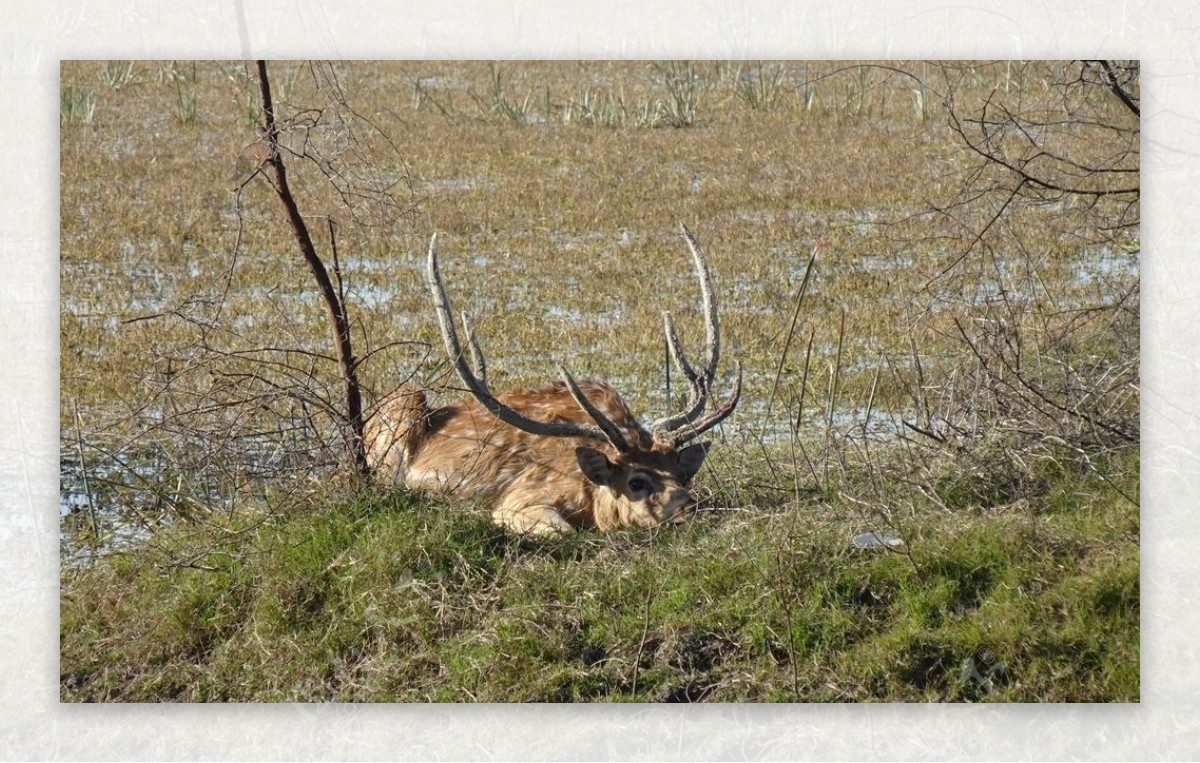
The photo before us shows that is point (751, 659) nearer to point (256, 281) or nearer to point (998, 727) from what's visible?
point (998, 727)

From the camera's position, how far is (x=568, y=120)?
10.9 metres

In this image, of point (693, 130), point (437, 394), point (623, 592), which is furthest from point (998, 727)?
point (693, 130)

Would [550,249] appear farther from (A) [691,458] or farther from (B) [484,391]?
(B) [484,391]

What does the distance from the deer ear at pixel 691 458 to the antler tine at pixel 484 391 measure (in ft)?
0.73

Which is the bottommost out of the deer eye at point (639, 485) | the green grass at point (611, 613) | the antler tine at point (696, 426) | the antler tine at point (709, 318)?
the green grass at point (611, 613)

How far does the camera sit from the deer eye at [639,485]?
6617 millimetres

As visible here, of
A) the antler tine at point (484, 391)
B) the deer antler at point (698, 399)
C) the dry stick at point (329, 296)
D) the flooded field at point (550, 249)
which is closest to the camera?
the antler tine at point (484, 391)

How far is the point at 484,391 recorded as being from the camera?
6258 mm

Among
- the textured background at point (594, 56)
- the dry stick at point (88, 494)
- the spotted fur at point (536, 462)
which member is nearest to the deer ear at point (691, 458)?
the spotted fur at point (536, 462)

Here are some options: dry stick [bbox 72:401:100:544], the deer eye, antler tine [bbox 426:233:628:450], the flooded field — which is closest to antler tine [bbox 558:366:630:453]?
antler tine [bbox 426:233:628:450]

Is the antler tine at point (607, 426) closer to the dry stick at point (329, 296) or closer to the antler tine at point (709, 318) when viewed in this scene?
the antler tine at point (709, 318)

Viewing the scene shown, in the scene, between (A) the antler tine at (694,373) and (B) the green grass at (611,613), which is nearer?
(B) the green grass at (611,613)

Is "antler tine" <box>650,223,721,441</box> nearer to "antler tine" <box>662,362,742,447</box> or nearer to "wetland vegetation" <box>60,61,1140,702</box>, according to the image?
"antler tine" <box>662,362,742,447</box>

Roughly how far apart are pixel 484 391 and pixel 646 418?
198 centimetres
